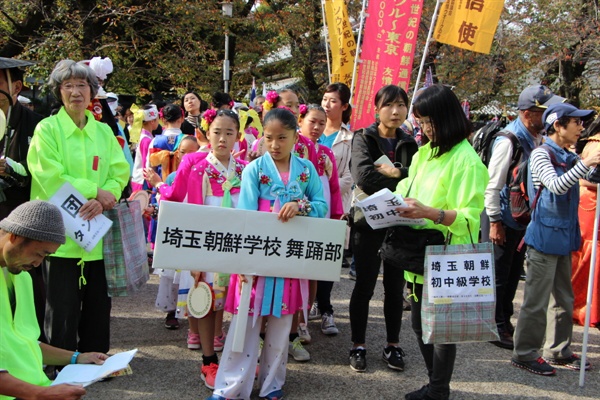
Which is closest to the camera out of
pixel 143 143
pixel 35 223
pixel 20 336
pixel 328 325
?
pixel 35 223

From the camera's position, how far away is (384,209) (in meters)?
3.11

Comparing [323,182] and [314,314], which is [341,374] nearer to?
[314,314]

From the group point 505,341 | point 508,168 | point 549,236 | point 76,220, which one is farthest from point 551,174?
point 76,220

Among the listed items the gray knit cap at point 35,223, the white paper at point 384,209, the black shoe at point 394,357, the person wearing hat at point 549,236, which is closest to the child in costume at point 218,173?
the white paper at point 384,209

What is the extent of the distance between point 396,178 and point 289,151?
815 mm

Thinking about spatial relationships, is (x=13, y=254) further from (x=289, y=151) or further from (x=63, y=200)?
(x=289, y=151)

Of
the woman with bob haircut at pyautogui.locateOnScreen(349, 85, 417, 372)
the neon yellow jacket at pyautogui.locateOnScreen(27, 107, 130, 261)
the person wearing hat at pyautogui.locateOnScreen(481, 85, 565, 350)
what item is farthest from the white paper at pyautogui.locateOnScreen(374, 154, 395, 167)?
the neon yellow jacket at pyautogui.locateOnScreen(27, 107, 130, 261)

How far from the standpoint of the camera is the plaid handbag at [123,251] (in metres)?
3.61

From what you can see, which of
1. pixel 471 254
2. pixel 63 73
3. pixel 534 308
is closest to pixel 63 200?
pixel 63 73

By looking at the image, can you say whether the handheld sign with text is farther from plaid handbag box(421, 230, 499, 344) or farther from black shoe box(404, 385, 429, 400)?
black shoe box(404, 385, 429, 400)

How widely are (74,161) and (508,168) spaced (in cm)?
328

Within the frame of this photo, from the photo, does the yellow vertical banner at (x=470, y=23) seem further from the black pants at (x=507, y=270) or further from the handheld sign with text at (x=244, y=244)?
the handheld sign with text at (x=244, y=244)

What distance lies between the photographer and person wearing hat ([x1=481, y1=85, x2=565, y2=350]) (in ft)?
14.5

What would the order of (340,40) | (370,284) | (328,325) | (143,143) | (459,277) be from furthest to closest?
(340,40), (143,143), (328,325), (370,284), (459,277)
